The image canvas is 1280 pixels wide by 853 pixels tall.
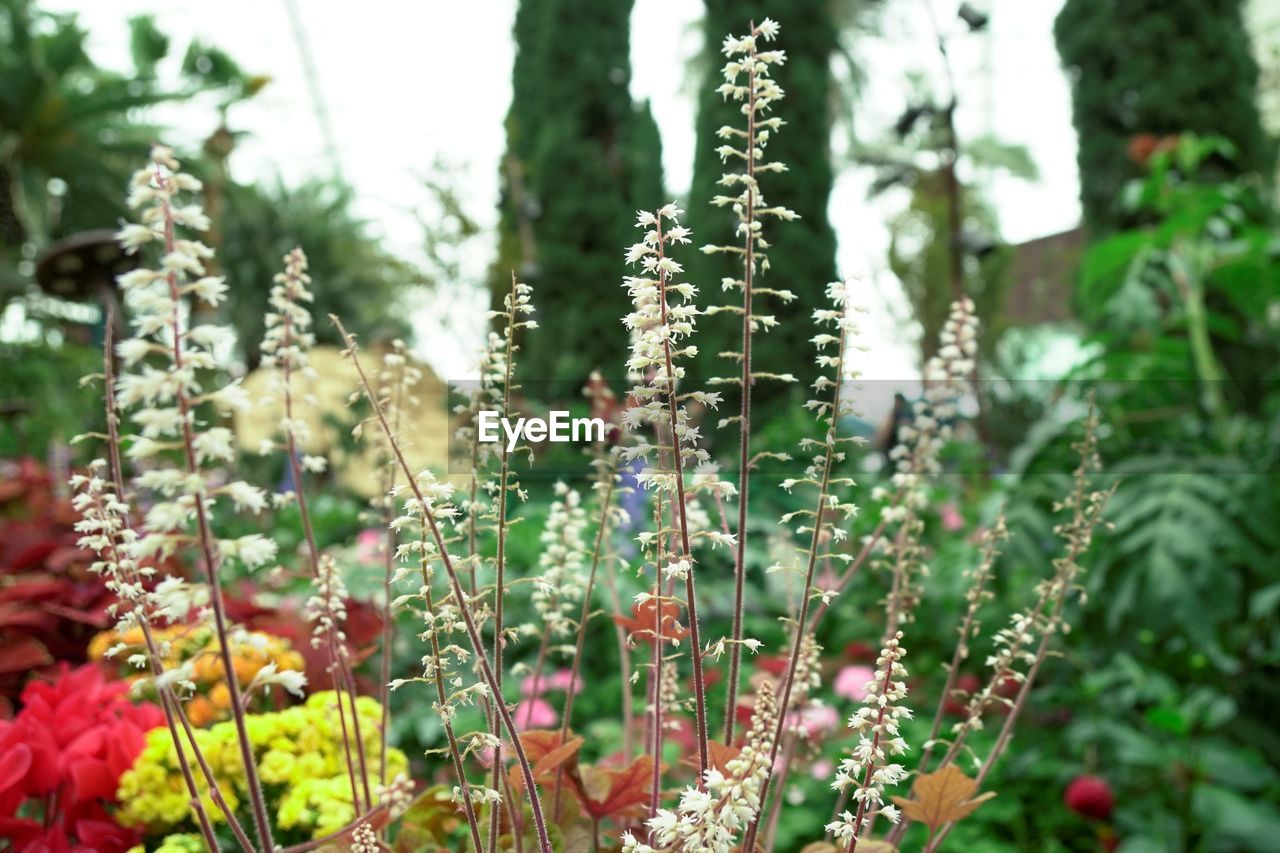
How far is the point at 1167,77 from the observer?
20.1 feet

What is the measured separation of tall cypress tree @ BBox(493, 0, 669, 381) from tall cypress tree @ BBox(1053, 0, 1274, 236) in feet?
11.8

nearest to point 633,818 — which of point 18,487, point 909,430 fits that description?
point 909,430

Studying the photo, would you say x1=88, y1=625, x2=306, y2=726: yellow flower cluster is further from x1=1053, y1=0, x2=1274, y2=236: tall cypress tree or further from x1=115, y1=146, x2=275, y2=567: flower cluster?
x1=1053, y1=0, x2=1274, y2=236: tall cypress tree

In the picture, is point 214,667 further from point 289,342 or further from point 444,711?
point 444,711

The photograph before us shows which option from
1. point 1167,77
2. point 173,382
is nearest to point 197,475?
point 173,382

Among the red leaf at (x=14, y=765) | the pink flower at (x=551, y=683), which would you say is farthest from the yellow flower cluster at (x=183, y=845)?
the pink flower at (x=551, y=683)

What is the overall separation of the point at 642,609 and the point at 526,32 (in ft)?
32.7

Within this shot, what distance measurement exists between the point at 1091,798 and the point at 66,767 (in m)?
2.43

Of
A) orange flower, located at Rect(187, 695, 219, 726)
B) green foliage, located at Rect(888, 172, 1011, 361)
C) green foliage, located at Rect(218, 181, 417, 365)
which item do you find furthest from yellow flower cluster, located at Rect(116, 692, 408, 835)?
green foliage, located at Rect(218, 181, 417, 365)

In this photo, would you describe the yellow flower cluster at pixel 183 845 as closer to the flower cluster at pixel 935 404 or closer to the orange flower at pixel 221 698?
the orange flower at pixel 221 698

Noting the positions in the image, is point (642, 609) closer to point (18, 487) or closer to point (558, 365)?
point (18, 487)

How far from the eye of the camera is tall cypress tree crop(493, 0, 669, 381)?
8.41m

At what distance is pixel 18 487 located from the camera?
3.71m

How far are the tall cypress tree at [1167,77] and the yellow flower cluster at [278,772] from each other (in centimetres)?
582
